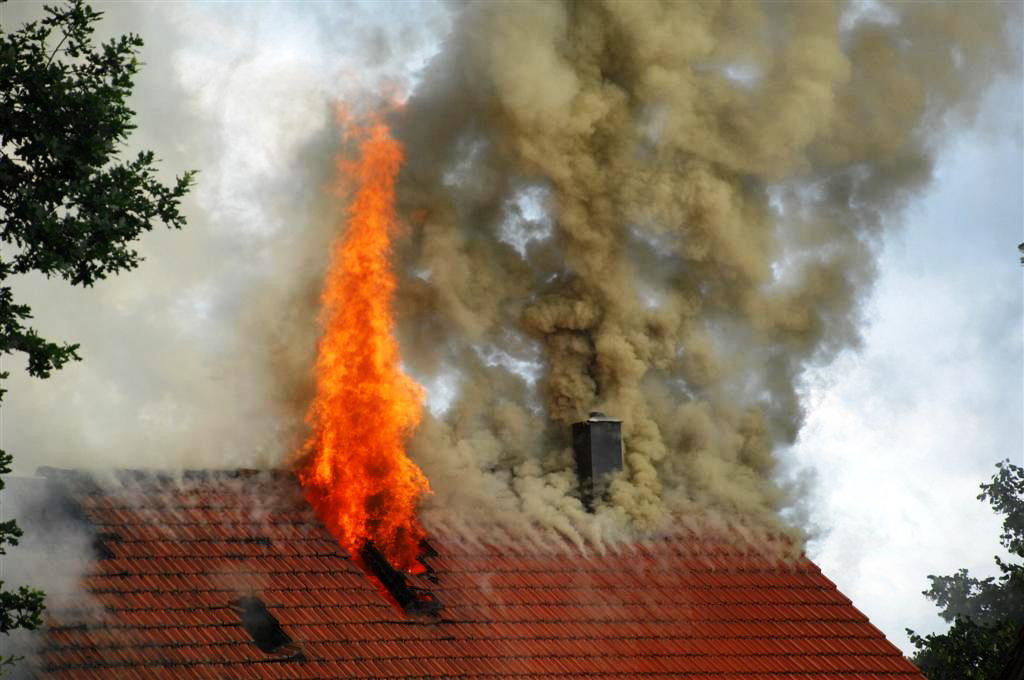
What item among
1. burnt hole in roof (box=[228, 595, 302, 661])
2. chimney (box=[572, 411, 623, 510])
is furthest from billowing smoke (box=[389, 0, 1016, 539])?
burnt hole in roof (box=[228, 595, 302, 661])

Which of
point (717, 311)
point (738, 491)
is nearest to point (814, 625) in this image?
point (738, 491)

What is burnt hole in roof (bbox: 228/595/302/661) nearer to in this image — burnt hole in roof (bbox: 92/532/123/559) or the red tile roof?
the red tile roof

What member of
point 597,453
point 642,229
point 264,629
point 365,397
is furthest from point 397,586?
point 642,229

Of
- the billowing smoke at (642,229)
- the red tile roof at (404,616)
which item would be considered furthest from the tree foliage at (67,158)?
the billowing smoke at (642,229)

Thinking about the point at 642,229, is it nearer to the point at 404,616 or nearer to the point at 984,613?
the point at 404,616

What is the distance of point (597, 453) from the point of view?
25.7 metres

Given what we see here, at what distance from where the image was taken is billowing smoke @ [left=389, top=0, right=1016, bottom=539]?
26.6 m

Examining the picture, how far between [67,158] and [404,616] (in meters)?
7.58

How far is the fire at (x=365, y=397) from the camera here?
2347 cm

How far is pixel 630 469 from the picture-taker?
85.6 feet

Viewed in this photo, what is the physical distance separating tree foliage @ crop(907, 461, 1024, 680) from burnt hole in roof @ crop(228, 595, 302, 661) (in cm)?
926

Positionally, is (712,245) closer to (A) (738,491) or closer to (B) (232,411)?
(A) (738,491)

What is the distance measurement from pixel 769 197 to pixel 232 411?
944cm

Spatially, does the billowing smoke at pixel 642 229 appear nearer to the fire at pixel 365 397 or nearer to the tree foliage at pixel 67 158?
the fire at pixel 365 397
